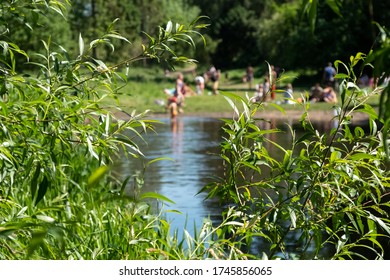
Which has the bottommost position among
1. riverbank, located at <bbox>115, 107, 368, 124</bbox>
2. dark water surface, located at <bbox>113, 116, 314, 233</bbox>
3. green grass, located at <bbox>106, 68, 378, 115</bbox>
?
green grass, located at <bbox>106, 68, 378, 115</bbox>

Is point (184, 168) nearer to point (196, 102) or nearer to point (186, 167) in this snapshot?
point (186, 167)

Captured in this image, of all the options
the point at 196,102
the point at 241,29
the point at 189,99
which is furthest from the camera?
the point at 241,29

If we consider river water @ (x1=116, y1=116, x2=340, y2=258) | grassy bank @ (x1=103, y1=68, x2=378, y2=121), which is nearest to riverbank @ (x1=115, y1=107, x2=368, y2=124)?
grassy bank @ (x1=103, y1=68, x2=378, y2=121)

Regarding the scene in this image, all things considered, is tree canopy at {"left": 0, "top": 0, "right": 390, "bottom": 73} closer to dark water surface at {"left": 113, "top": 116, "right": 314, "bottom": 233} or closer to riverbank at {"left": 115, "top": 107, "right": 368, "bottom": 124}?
riverbank at {"left": 115, "top": 107, "right": 368, "bottom": 124}

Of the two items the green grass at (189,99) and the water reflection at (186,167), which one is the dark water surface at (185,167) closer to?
the water reflection at (186,167)

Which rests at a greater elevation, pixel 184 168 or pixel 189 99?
pixel 184 168

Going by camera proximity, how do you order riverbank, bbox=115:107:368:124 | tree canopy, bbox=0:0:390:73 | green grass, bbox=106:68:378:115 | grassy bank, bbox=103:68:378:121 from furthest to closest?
tree canopy, bbox=0:0:390:73 < green grass, bbox=106:68:378:115 < grassy bank, bbox=103:68:378:121 < riverbank, bbox=115:107:368:124

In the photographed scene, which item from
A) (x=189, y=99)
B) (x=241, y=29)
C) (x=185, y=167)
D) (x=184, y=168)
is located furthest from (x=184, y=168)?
(x=241, y=29)

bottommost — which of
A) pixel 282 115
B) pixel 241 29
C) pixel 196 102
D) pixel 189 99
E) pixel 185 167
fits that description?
pixel 189 99

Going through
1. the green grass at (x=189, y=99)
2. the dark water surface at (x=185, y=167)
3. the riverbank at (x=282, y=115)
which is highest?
the dark water surface at (x=185, y=167)

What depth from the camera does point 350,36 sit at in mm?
48094

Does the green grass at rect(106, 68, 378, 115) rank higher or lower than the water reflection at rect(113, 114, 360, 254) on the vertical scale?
lower

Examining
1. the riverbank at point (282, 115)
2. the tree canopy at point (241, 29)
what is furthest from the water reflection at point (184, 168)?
the tree canopy at point (241, 29)

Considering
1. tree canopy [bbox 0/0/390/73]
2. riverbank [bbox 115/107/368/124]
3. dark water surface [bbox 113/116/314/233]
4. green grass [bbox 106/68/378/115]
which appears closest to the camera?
dark water surface [bbox 113/116/314/233]
